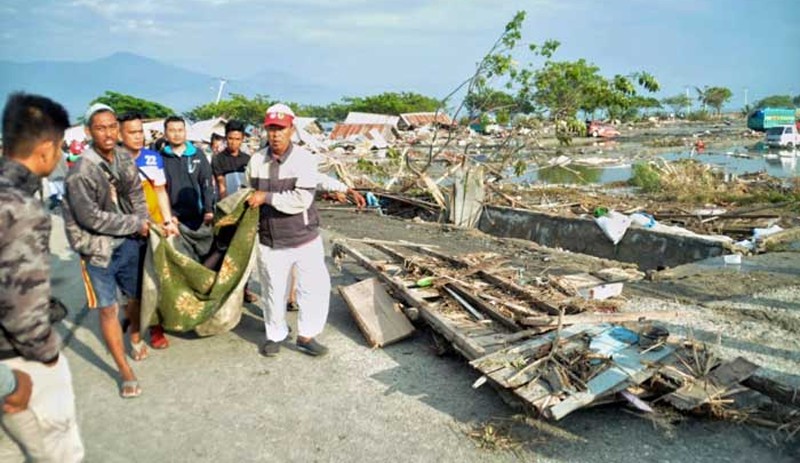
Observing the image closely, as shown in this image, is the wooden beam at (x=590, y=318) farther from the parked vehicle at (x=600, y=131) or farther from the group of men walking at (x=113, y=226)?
the parked vehicle at (x=600, y=131)

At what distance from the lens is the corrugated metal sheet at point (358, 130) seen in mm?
48938

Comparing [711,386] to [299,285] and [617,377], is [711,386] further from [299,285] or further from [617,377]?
[299,285]

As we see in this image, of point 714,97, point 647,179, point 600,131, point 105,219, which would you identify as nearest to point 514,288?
point 105,219

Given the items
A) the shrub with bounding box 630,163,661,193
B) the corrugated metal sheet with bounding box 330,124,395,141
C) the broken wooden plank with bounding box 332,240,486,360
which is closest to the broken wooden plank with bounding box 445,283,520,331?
the broken wooden plank with bounding box 332,240,486,360

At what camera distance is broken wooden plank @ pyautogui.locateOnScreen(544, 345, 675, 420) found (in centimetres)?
322

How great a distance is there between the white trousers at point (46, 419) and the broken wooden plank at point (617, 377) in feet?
7.86

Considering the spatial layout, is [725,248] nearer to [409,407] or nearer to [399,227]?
[399,227]

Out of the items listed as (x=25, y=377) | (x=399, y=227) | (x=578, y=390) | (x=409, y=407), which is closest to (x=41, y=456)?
(x=25, y=377)

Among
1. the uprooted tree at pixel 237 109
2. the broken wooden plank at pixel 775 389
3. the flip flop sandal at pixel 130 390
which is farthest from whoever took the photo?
the uprooted tree at pixel 237 109

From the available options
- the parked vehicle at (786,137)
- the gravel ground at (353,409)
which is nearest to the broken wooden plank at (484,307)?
the gravel ground at (353,409)

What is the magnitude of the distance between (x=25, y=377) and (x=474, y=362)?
8.26ft

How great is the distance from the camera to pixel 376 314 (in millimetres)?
5215

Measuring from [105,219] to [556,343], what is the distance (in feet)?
10.5

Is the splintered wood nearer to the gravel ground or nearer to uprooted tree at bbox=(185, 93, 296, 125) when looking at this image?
the gravel ground
